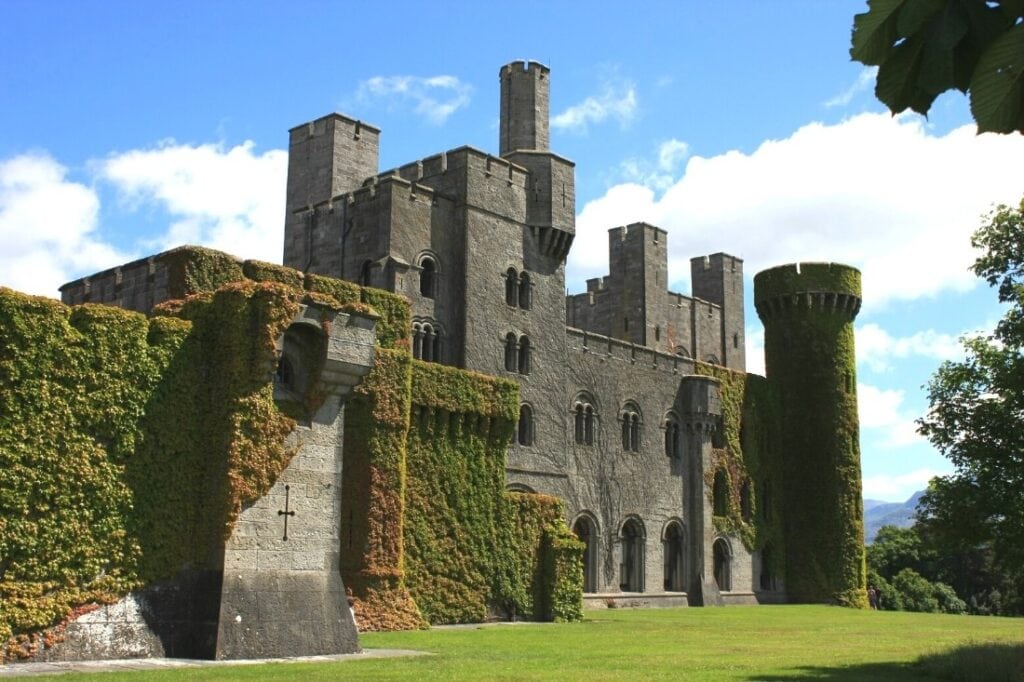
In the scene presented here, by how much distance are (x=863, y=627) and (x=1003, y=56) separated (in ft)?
94.7

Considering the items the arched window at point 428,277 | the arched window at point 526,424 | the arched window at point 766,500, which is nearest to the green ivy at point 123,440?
the arched window at point 428,277

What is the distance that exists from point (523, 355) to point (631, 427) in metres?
6.62

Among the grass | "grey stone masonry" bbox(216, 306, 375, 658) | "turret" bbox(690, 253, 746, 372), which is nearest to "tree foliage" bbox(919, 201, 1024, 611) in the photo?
the grass

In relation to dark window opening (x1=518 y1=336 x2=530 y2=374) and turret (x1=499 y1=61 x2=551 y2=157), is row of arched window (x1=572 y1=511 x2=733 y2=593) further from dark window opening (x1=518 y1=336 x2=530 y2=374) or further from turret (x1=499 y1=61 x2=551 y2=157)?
turret (x1=499 y1=61 x2=551 y2=157)

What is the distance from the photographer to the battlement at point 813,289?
159ft

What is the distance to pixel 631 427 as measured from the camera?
139 ft

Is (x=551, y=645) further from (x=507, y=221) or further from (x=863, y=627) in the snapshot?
(x=507, y=221)

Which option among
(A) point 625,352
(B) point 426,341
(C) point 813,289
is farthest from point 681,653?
(C) point 813,289

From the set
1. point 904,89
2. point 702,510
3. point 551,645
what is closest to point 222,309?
point 551,645

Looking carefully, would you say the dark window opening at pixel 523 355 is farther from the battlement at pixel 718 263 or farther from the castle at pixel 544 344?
the battlement at pixel 718 263

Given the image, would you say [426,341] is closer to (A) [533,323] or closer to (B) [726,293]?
(A) [533,323]

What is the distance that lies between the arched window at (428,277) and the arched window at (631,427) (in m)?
10.1

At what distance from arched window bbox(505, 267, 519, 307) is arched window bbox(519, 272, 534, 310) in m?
0.26

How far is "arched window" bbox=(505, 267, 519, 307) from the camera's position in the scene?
3788 centimetres
